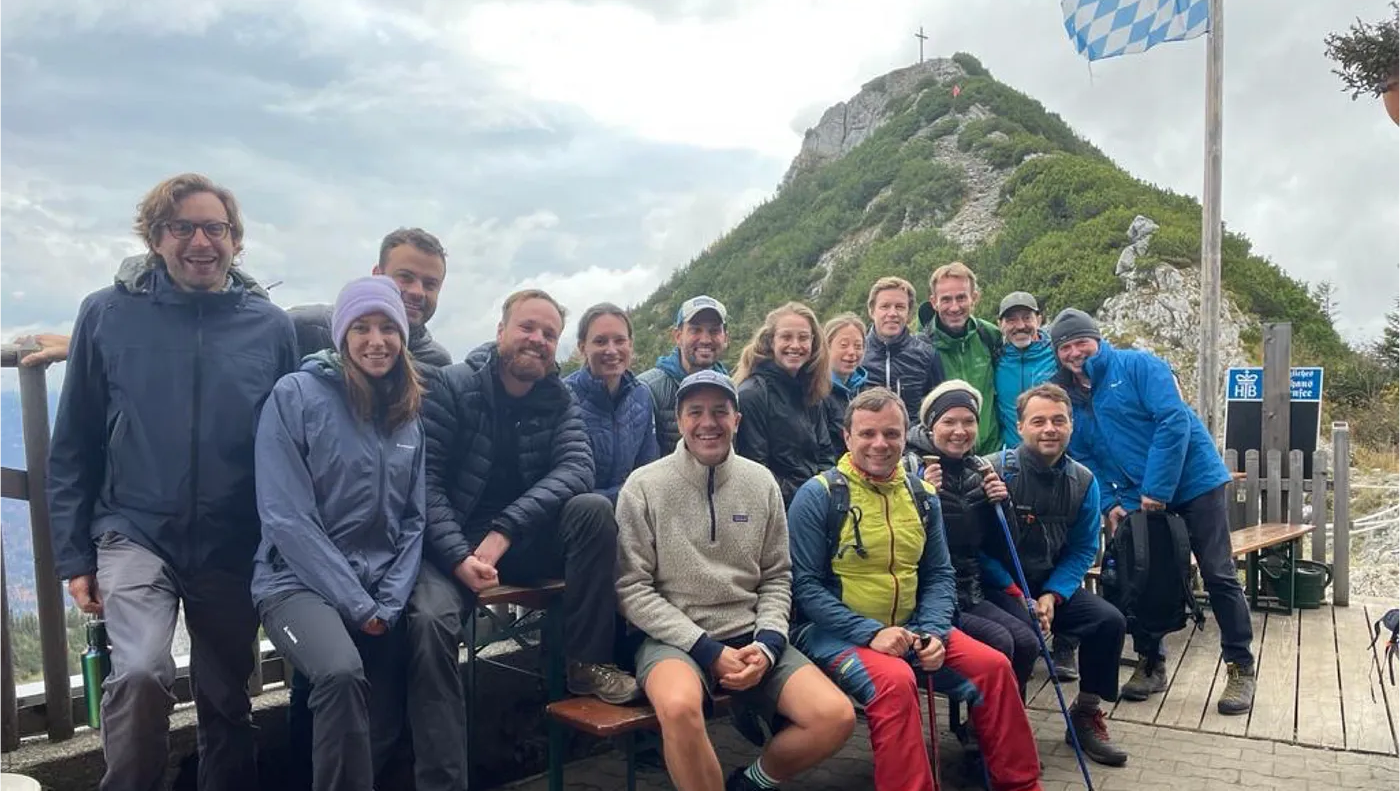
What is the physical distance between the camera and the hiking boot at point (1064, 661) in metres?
6.01

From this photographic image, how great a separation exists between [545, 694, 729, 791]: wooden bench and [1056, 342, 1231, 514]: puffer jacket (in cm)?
301

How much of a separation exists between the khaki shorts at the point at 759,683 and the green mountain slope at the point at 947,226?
21550 millimetres

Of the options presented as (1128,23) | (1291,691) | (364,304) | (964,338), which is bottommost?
(1291,691)

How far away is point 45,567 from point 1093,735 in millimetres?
4709

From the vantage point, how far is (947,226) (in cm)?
3772

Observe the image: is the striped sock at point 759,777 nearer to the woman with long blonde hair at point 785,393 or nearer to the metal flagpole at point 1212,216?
the woman with long blonde hair at point 785,393

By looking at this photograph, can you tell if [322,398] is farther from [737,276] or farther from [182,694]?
[737,276]

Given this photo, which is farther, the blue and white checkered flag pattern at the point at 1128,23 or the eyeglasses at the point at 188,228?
the blue and white checkered flag pattern at the point at 1128,23

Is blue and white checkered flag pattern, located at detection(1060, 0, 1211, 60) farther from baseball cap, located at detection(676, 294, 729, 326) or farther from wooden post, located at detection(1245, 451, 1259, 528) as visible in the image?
baseball cap, located at detection(676, 294, 729, 326)

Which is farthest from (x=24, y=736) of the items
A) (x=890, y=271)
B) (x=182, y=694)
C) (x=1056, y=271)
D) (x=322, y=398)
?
(x=890, y=271)

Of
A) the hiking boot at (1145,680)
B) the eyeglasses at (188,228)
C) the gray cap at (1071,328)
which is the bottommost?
the hiking boot at (1145,680)

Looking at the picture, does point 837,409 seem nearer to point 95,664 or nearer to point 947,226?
point 95,664

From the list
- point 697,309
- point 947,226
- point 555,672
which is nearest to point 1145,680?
point 697,309

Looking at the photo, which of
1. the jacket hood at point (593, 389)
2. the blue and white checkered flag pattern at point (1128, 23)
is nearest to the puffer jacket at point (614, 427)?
the jacket hood at point (593, 389)
